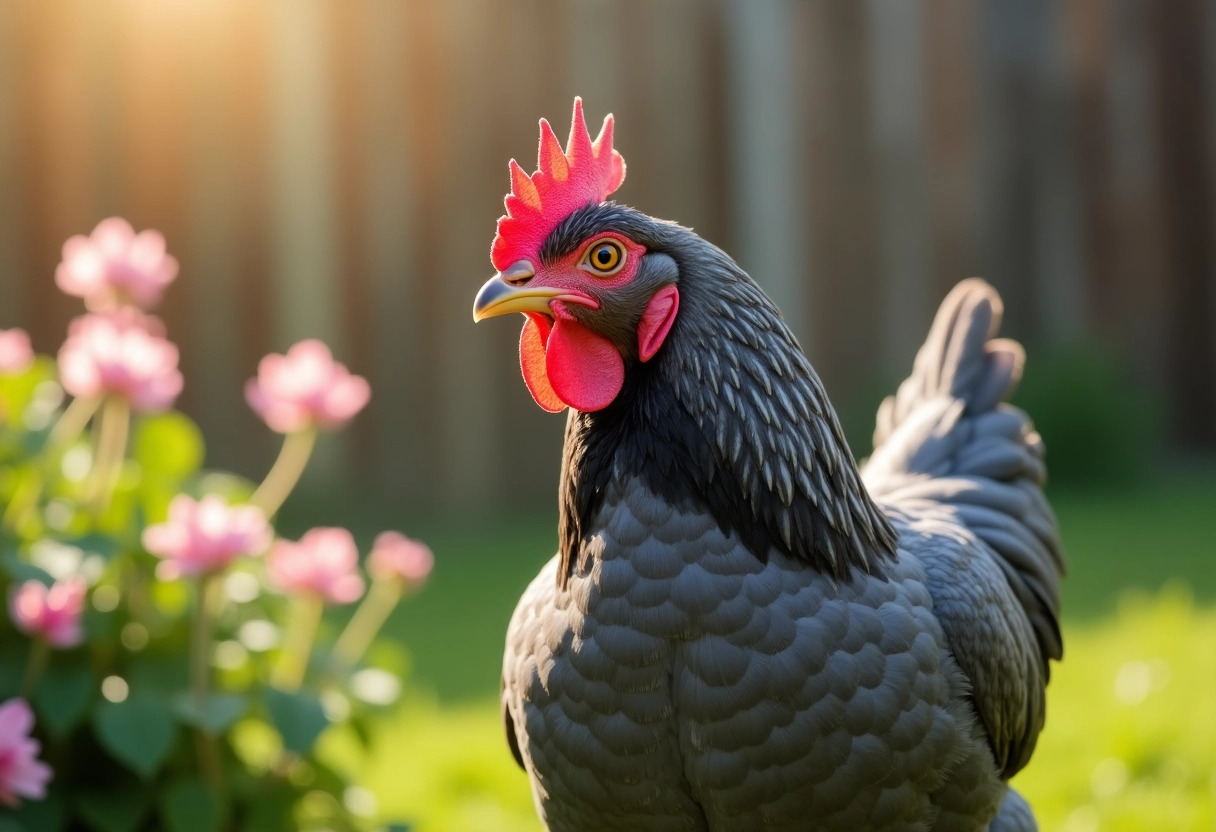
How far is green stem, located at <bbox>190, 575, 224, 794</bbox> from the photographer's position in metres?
2.60

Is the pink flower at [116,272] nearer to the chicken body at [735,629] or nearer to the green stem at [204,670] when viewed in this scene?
the green stem at [204,670]

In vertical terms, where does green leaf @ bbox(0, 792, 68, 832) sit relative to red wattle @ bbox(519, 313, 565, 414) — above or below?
below

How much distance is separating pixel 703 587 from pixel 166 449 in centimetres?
165

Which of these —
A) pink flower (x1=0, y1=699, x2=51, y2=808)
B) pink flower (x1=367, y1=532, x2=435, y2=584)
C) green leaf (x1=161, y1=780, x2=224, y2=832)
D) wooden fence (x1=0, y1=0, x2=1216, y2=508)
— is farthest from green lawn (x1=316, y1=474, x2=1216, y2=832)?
wooden fence (x1=0, y1=0, x2=1216, y2=508)

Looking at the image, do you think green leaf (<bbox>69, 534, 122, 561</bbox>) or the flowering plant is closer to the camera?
the flowering plant

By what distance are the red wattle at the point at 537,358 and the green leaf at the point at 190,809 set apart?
1153mm

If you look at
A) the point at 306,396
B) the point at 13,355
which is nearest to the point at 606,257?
the point at 306,396

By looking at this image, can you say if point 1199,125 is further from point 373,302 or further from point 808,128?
point 373,302

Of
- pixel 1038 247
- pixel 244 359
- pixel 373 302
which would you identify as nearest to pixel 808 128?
pixel 1038 247

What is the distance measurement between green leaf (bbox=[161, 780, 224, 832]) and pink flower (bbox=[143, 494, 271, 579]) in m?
0.43

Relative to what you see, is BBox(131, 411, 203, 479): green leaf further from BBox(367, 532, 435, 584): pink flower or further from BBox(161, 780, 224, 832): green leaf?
BBox(161, 780, 224, 832): green leaf

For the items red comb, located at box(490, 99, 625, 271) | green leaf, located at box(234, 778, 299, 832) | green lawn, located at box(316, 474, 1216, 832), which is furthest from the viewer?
green lawn, located at box(316, 474, 1216, 832)

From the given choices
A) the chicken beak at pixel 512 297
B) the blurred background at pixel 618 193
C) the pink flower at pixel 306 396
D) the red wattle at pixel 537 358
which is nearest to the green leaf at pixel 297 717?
the pink flower at pixel 306 396

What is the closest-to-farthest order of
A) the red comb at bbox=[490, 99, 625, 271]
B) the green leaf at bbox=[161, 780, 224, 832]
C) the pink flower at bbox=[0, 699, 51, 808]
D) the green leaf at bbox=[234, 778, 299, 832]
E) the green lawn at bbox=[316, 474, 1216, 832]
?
the red comb at bbox=[490, 99, 625, 271]
the pink flower at bbox=[0, 699, 51, 808]
the green leaf at bbox=[161, 780, 224, 832]
the green leaf at bbox=[234, 778, 299, 832]
the green lawn at bbox=[316, 474, 1216, 832]
